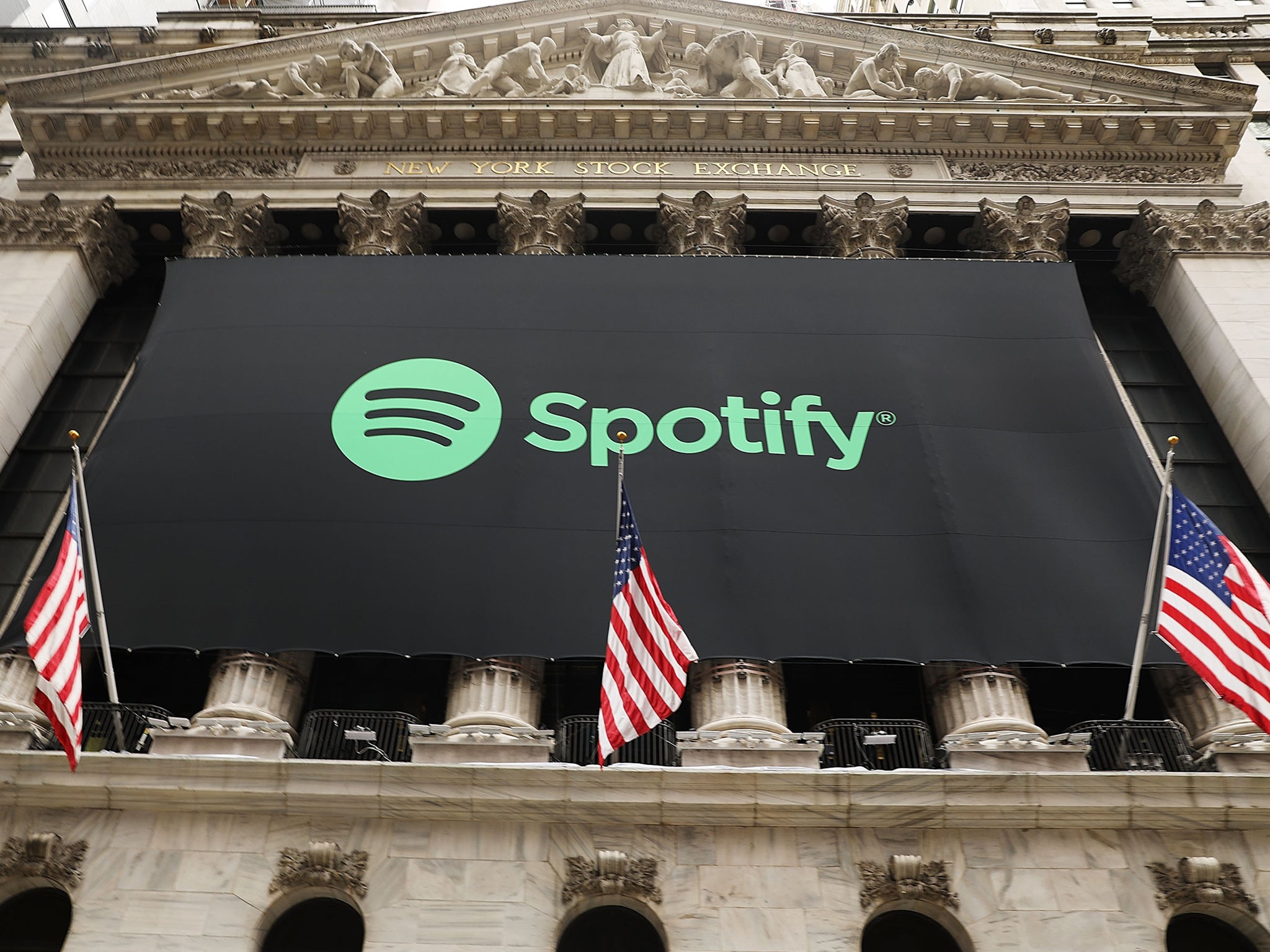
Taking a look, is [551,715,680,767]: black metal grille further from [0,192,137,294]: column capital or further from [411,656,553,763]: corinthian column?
[0,192,137,294]: column capital

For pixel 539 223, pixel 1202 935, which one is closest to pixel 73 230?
pixel 539 223

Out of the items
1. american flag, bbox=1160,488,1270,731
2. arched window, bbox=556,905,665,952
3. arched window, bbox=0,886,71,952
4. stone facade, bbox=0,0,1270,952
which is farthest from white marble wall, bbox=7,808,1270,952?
american flag, bbox=1160,488,1270,731

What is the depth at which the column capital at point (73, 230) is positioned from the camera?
24.0 meters

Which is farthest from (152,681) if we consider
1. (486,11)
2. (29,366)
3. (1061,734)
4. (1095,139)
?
(1095,139)

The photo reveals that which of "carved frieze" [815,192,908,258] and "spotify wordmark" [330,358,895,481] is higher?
"carved frieze" [815,192,908,258]

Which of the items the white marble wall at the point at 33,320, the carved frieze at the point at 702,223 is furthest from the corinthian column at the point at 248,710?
the carved frieze at the point at 702,223

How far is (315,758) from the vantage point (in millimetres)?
15875

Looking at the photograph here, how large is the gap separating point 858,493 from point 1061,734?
195 inches

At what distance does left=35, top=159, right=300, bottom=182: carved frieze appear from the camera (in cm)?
2589

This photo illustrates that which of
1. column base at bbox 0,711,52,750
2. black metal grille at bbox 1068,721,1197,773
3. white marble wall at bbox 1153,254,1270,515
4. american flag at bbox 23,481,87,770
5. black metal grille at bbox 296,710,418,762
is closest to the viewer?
american flag at bbox 23,481,87,770

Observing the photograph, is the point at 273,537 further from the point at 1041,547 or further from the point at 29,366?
the point at 1041,547

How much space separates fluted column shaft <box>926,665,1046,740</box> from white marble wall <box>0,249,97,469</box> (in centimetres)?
1717

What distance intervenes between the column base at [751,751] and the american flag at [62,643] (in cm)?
772

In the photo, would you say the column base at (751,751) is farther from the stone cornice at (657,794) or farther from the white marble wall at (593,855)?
the white marble wall at (593,855)
